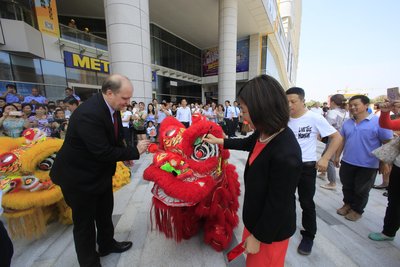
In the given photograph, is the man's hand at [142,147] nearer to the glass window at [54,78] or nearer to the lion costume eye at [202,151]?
the lion costume eye at [202,151]

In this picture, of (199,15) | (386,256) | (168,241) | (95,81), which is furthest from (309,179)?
(199,15)

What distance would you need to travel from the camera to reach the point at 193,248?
6.19 feet

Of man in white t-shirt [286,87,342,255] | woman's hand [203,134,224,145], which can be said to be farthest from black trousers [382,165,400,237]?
woman's hand [203,134,224,145]

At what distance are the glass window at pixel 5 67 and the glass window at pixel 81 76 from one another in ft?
7.79

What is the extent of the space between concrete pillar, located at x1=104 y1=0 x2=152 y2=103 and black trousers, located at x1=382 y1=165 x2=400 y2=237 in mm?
6847

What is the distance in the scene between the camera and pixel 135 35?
250 inches

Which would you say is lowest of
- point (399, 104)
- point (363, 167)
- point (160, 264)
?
point (160, 264)

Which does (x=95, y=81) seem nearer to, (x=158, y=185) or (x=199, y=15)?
(x=199, y=15)

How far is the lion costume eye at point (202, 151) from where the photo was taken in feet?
5.52

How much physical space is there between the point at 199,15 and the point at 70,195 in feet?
49.1

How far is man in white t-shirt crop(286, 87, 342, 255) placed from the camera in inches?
68.2

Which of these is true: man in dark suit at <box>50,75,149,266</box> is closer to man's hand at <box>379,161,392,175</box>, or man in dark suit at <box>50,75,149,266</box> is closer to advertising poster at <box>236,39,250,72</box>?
man's hand at <box>379,161,392,175</box>

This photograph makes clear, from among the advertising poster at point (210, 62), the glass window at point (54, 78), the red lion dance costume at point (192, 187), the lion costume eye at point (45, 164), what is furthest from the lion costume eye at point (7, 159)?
the advertising poster at point (210, 62)

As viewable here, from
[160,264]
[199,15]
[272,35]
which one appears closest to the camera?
[160,264]
